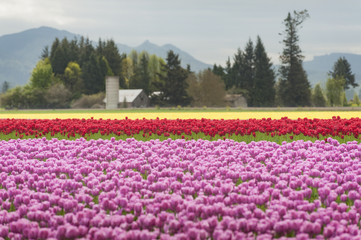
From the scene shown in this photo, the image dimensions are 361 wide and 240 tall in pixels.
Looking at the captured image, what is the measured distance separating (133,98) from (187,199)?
89667mm

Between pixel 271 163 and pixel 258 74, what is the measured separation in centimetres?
8698

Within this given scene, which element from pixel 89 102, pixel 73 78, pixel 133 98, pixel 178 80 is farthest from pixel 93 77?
pixel 178 80

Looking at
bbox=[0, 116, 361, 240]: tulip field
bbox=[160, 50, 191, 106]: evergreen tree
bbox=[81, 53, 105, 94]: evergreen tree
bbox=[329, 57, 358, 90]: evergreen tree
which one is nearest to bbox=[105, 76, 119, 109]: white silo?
bbox=[160, 50, 191, 106]: evergreen tree

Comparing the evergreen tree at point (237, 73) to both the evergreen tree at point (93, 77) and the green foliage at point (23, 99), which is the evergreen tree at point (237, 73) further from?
the green foliage at point (23, 99)

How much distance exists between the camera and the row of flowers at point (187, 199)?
5535mm

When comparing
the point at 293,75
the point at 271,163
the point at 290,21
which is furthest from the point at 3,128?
the point at 290,21

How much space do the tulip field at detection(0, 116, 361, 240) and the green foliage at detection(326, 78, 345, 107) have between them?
243 feet

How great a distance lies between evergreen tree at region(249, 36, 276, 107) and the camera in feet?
296

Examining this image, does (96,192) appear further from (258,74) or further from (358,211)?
(258,74)

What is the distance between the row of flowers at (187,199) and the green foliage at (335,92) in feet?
248

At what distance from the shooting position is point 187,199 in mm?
6602

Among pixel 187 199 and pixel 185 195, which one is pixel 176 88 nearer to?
pixel 185 195

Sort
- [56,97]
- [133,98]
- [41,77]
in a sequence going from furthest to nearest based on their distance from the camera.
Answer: [41,77], [56,97], [133,98]

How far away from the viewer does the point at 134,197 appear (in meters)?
6.64
